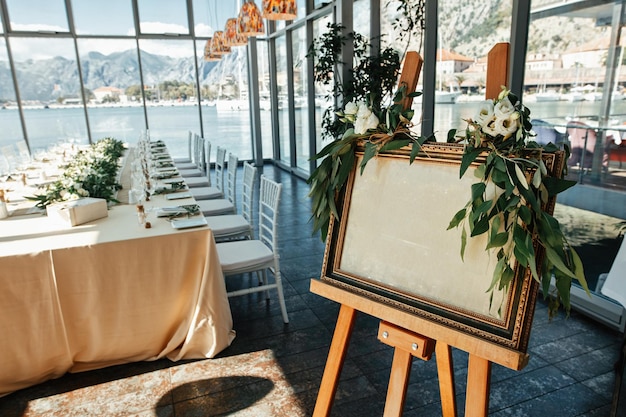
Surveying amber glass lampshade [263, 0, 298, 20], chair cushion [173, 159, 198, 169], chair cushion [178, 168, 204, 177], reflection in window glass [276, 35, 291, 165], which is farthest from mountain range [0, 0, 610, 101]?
chair cushion [178, 168, 204, 177]

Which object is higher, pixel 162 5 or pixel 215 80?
pixel 162 5

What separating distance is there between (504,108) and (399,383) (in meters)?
0.94

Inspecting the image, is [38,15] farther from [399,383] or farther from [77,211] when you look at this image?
[399,383]

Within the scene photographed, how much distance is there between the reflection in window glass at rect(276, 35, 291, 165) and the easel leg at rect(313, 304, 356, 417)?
7.27 m

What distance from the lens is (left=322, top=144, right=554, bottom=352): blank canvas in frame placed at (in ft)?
3.99

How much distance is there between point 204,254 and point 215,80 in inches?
293

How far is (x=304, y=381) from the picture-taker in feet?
8.04

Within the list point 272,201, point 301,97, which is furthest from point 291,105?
point 272,201

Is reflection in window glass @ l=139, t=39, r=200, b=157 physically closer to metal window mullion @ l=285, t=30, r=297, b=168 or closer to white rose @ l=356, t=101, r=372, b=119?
metal window mullion @ l=285, t=30, r=297, b=168

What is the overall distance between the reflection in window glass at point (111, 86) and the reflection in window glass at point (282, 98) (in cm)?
274

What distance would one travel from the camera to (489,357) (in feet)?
3.94

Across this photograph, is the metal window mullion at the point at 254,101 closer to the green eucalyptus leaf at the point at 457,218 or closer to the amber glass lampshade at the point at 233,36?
the amber glass lampshade at the point at 233,36

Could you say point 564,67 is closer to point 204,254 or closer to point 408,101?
point 408,101

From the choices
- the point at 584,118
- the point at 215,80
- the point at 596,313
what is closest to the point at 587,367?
the point at 596,313
